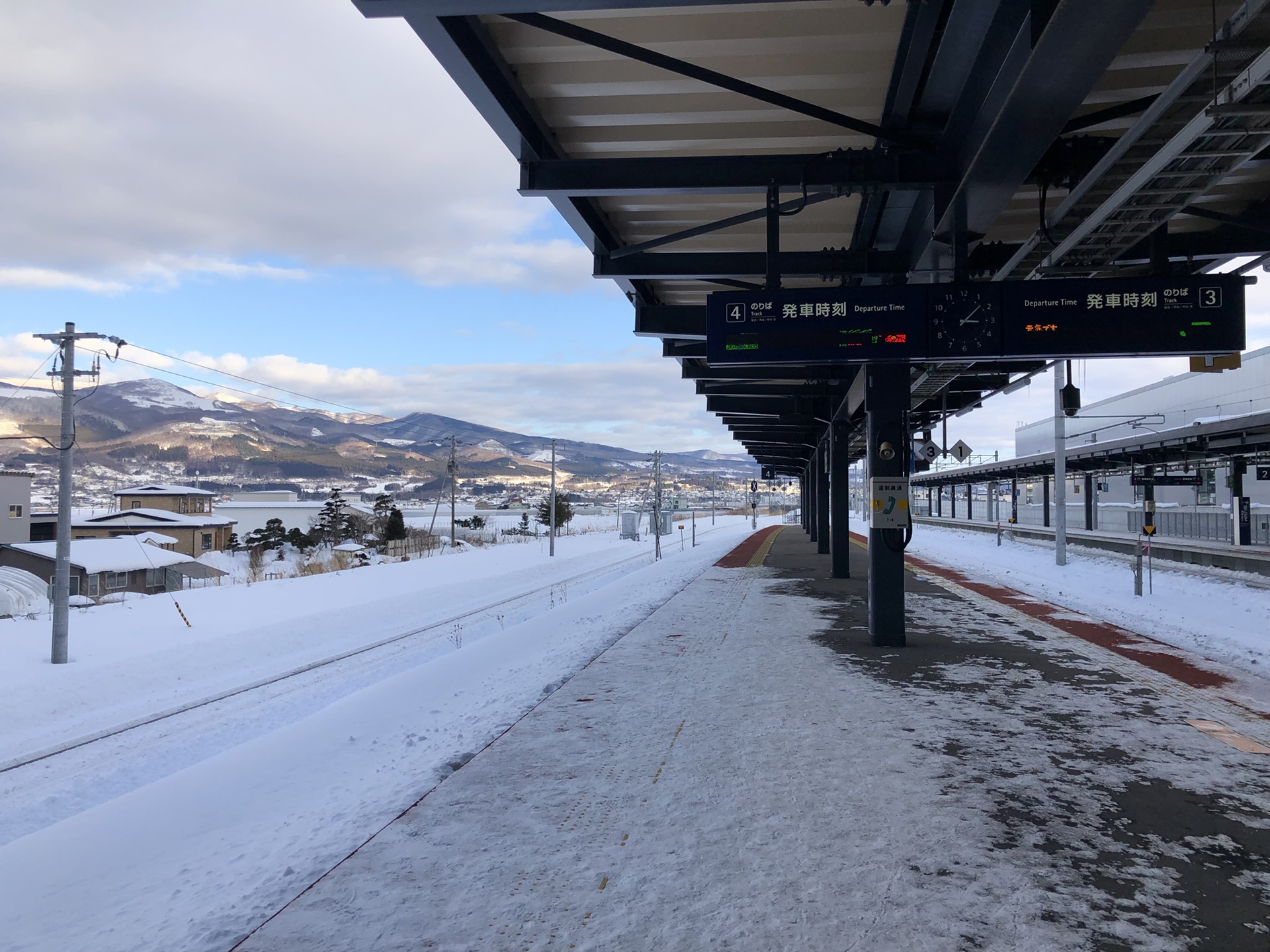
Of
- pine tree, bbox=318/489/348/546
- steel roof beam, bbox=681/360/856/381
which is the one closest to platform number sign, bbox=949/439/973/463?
steel roof beam, bbox=681/360/856/381

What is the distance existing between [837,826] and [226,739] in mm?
7763

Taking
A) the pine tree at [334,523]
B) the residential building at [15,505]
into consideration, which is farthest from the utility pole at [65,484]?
the pine tree at [334,523]

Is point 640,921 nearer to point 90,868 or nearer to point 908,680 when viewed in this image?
point 90,868

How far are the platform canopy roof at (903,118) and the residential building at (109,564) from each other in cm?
3845

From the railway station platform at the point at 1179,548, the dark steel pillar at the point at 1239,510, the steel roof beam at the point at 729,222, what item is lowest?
the railway station platform at the point at 1179,548

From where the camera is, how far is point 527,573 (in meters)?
32.4

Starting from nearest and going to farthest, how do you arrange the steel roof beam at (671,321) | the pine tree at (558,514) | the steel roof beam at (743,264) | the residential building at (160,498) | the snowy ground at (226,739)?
the snowy ground at (226,739)
the steel roof beam at (743,264)
the steel roof beam at (671,321)
the residential building at (160,498)
the pine tree at (558,514)

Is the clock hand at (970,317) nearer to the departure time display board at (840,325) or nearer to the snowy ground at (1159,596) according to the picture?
the departure time display board at (840,325)

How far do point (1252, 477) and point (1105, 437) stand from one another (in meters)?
20.3

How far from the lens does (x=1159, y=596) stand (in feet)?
57.7

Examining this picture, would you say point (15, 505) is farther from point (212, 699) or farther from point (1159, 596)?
point (1159, 596)

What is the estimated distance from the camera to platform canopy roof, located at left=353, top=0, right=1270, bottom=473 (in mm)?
4945

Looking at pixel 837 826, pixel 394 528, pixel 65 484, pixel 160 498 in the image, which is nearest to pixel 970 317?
pixel 837 826

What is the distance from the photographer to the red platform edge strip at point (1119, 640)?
30.1 ft
